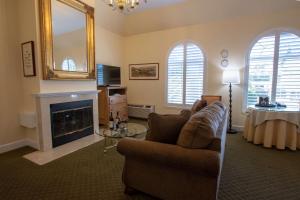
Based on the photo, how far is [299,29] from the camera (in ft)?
12.7

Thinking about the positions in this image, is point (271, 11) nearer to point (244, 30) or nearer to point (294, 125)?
point (244, 30)

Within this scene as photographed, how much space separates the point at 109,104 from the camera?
5.04m

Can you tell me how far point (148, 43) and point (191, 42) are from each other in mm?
1458

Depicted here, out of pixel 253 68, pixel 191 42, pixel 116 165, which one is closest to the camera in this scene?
pixel 116 165

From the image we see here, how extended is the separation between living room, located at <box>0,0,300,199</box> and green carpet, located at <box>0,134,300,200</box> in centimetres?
1

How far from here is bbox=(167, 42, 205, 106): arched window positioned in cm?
509

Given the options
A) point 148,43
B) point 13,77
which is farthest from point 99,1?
point 13,77

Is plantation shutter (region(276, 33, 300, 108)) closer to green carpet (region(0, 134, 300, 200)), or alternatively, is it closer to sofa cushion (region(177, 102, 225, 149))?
green carpet (region(0, 134, 300, 200))

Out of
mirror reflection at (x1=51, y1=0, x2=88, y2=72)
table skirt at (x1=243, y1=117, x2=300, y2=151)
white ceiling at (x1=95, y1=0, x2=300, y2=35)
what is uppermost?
white ceiling at (x1=95, y1=0, x2=300, y2=35)

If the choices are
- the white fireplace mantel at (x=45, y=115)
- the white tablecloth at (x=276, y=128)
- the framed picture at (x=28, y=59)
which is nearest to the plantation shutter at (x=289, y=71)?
the white tablecloth at (x=276, y=128)

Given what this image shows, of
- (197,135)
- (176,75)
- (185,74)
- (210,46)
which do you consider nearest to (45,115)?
(197,135)

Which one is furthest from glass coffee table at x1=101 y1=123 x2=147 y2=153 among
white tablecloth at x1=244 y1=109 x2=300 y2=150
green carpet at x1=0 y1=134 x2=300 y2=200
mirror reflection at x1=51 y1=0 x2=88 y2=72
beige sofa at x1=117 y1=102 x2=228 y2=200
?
white tablecloth at x1=244 y1=109 x2=300 y2=150

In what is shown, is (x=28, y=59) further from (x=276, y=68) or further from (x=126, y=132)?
(x=276, y=68)

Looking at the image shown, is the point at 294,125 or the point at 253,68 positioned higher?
the point at 253,68
